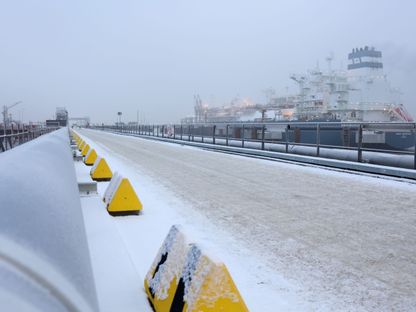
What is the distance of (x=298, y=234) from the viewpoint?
18.4 feet

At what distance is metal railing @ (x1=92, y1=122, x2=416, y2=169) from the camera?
44.0ft

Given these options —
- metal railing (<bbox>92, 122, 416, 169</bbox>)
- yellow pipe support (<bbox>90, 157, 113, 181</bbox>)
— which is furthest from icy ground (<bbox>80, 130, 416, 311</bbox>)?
metal railing (<bbox>92, 122, 416, 169</bbox>)

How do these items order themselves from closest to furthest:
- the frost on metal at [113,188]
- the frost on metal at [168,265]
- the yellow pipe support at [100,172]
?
the frost on metal at [168,265], the frost on metal at [113,188], the yellow pipe support at [100,172]

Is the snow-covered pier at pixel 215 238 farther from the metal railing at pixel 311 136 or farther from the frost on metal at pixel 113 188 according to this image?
the metal railing at pixel 311 136

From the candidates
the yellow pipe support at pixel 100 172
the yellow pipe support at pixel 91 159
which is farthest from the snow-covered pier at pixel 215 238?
the yellow pipe support at pixel 91 159

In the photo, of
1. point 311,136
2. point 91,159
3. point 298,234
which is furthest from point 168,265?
point 311,136

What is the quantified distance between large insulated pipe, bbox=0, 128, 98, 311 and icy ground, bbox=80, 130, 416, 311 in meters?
1.25

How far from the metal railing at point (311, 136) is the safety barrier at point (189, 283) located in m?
9.93

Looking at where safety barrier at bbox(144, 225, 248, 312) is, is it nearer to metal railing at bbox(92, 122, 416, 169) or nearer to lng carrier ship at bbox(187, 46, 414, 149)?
metal railing at bbox(92, 122, 416, 169)

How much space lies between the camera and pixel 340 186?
9.87 metres

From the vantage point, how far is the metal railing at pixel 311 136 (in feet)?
44.0

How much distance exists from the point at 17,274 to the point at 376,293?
3.36 m

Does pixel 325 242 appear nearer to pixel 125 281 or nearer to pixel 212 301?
pixel 125 281

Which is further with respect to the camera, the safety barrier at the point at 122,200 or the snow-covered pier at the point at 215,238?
the safety barrier at the point at 122,200
